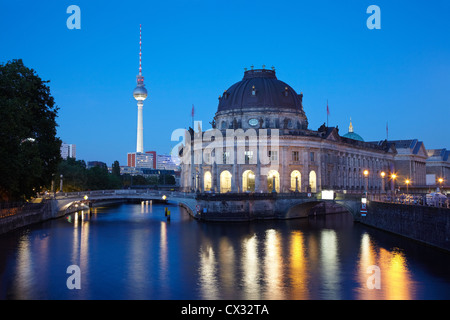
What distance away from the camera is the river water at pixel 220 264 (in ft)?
102

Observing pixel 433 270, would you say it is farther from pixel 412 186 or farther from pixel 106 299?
pixel 412 186

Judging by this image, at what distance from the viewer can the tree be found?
165ft

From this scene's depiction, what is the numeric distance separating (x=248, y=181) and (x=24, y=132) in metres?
49.9

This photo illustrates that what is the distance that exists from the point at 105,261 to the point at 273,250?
16.5 meters

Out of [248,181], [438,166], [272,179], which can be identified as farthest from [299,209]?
[438,166]

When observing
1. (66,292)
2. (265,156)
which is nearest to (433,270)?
(66,292)

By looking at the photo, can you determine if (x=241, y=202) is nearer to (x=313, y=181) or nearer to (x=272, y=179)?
(x=272, y=179)

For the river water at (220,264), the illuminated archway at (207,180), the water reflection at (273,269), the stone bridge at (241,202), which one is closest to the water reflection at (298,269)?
the river water at (220,264)

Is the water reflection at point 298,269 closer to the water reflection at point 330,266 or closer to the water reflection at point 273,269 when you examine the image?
the water reflection at point 273,269

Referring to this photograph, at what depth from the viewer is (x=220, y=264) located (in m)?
40.3

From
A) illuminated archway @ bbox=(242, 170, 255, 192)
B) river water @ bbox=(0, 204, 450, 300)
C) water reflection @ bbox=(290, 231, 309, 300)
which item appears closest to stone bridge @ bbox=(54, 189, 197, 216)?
river water @ bbox=(0, 204, 450, 300)

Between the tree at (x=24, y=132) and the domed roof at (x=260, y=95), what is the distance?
45.4 m

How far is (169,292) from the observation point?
31.2 m

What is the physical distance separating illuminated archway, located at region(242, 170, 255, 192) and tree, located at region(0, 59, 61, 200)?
38450 millimetres
